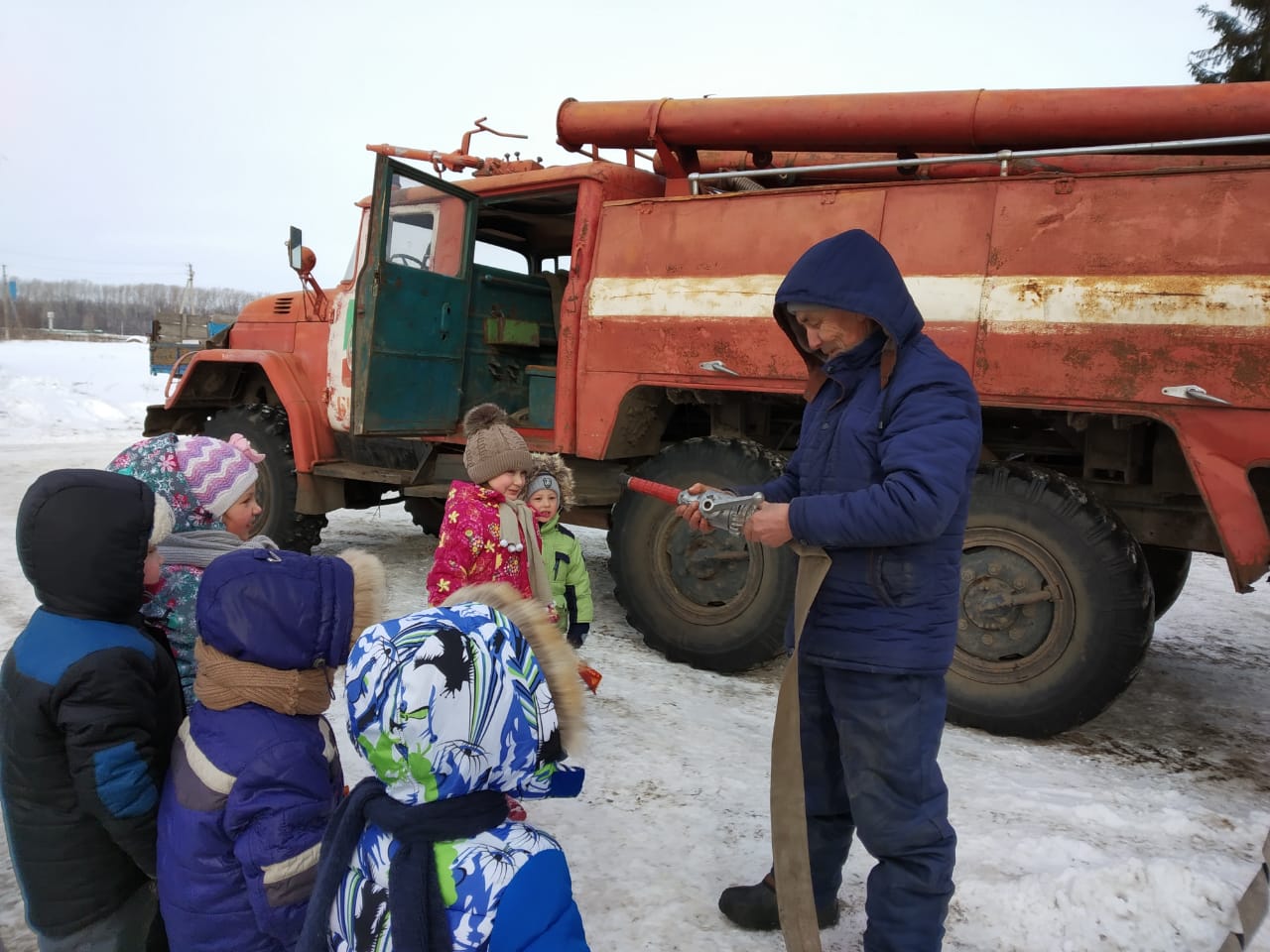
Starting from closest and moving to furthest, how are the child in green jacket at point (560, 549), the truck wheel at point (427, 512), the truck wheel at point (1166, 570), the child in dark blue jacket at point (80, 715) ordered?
the child in dark blue jacket at point (80, 715), the child in green jacket at point (560, 549), the truck wheel at point (1166, 570), the truck wheel at point (427, 512)

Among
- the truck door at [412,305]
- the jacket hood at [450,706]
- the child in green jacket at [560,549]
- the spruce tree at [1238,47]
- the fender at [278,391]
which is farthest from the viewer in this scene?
the spruce tree at [1238,47]

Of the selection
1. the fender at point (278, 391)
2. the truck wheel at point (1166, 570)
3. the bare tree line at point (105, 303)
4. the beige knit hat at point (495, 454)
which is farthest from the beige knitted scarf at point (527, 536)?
the bare tree line at point (105, 303)

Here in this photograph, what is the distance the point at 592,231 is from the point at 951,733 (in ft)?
9.58

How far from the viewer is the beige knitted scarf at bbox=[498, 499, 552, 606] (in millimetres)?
3139

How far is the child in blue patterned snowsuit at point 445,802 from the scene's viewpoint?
116cm

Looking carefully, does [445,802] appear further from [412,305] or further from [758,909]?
[412,305]

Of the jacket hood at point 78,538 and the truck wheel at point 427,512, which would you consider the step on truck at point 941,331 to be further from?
the jacket hood at point 78,538

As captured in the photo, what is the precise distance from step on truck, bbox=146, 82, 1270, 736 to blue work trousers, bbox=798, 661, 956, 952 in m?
1.82

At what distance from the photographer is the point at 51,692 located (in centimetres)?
157

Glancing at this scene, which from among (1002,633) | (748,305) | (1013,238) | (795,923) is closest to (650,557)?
(748,305)

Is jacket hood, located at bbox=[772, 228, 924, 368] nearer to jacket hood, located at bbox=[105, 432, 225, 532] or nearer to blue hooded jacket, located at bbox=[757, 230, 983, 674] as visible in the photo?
blue hooded jacket, located at bbox=[757, 230, 983, 674]

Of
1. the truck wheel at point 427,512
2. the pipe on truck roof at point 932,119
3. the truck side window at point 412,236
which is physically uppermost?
the pipe on truck roof at point 932,119

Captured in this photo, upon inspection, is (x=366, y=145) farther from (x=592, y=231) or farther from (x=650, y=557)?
(x=650, y=557)

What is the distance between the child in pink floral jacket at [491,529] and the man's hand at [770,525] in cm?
126
